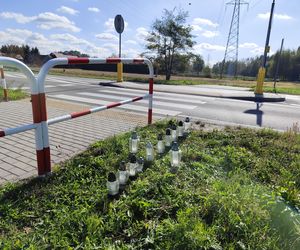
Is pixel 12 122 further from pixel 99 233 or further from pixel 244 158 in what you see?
pixel 244 158

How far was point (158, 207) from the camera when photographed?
8.28 feet

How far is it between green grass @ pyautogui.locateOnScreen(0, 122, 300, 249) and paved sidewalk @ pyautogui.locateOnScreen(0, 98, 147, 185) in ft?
1.41

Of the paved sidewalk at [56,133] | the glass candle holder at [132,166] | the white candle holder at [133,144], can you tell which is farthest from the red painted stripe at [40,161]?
the white candle holder at [133,144]

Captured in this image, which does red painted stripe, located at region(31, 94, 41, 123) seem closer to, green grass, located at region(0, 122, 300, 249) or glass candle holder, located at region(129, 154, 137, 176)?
green grass, located at region(0, 122, 300, 249)

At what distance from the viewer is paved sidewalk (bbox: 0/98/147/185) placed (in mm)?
3453

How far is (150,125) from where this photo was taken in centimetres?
562

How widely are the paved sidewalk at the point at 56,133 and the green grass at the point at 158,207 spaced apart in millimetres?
429

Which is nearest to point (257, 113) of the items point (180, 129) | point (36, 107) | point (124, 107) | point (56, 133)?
point (124, 107)

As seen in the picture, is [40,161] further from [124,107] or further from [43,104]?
[124,107]

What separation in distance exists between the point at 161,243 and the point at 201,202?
0.70 m

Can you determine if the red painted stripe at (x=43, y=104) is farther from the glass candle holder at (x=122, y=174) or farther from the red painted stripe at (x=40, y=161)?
the glass candle holder at (x=122, y=174)

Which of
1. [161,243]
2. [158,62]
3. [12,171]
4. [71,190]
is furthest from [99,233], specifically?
[158,62]

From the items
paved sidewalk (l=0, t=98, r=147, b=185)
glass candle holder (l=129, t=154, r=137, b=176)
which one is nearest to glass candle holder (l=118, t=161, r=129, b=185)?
glass candle holder (l=129, t=154, r=137, b=176)

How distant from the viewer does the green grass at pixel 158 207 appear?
208cm
